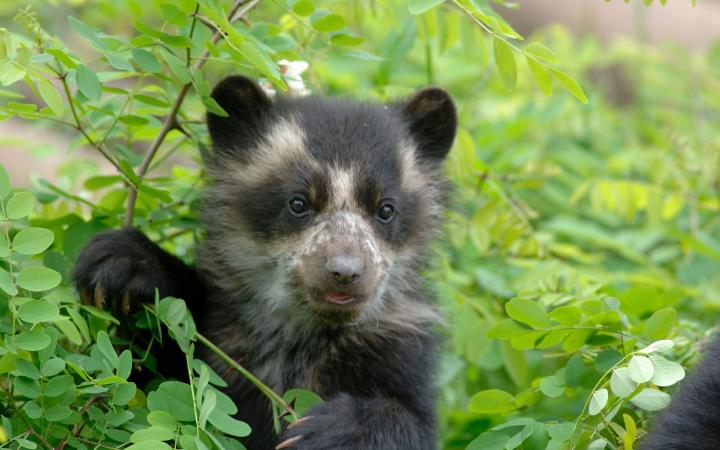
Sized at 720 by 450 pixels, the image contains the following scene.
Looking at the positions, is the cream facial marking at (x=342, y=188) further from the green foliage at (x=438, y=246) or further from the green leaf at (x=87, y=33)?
the green leaf at (x=87, y=33)

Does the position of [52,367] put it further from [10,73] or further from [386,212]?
[386,212]

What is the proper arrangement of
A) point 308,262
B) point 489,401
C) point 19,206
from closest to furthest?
point 19,206 < point 489,401 < point 308,262

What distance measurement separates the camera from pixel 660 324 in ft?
14.7

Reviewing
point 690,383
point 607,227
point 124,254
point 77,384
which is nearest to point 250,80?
point 124,254

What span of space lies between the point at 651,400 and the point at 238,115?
88.8 inches

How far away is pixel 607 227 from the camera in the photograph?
802 centimetres

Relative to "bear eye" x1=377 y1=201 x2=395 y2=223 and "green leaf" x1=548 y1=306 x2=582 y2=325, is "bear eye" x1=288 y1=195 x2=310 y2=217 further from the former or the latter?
"green leaf" x1=548 y1=306 x2=582 y2=325

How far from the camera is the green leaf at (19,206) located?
3893 millimetres

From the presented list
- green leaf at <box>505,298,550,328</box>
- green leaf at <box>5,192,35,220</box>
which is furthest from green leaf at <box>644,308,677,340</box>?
green leaf at <box>5,192,35,220</box>

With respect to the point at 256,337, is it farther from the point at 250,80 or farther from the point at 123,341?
the point at 250,80

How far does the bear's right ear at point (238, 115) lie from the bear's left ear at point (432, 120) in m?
0.73

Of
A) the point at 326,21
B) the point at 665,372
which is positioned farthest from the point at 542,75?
the point at 665,372

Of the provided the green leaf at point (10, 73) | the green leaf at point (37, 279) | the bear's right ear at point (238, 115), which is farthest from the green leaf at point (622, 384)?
the green leaf at point (10, 73)

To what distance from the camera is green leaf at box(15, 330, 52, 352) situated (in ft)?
12.0
